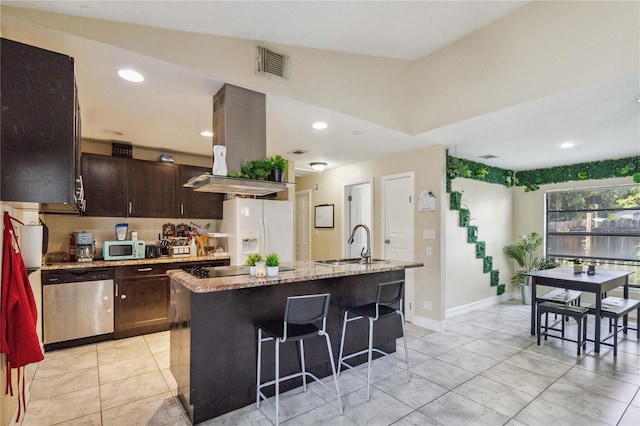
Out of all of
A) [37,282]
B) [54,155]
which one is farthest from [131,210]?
[54,155]

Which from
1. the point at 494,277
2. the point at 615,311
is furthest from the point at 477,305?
the point at 615,311

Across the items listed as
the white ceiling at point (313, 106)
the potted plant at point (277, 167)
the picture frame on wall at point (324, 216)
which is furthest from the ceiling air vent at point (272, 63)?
the picture frame on wall at point (324, 216)

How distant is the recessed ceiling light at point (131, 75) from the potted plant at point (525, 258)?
21.1ft

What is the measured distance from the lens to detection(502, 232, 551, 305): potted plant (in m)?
5.92

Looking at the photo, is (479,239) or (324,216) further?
(324,216)

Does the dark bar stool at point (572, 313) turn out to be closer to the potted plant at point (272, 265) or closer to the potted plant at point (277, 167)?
the potted plant at point (272, 265)

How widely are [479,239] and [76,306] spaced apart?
6.01 meters

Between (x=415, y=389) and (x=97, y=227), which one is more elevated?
(x=97, y=227)

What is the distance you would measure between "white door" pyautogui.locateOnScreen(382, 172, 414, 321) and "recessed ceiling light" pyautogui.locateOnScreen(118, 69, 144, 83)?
372 centimetres

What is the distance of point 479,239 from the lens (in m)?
5.67

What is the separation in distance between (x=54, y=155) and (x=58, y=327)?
113 inches

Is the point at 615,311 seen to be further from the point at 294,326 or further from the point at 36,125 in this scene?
the point at 36,125

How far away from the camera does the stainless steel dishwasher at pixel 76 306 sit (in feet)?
11.7

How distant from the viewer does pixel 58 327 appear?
11.9 feet
